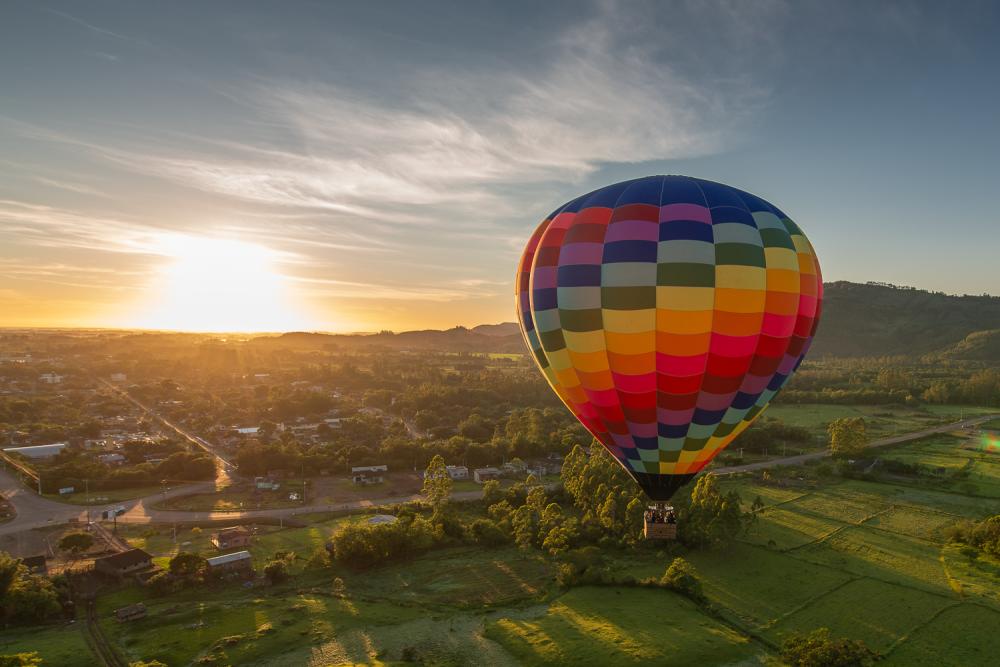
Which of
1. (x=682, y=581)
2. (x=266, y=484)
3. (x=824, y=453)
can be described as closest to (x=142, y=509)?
(x=266, y=484)

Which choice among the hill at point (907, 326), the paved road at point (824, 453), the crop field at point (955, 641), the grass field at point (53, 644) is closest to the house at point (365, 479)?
the grass field at point (53, 644)

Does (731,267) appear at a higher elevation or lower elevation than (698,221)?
lower

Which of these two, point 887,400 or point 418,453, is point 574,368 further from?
point 887,400

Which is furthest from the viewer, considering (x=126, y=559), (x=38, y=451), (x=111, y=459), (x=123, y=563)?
(x=38, y=451)

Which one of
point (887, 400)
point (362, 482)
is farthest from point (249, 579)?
point (887, 400)

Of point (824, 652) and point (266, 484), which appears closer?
point (824, 652)

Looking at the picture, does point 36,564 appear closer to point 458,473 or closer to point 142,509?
point 142,509

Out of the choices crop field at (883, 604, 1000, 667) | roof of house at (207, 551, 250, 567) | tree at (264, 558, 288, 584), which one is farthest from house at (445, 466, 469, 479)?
crop field at (883, 604, 1000, 667)
